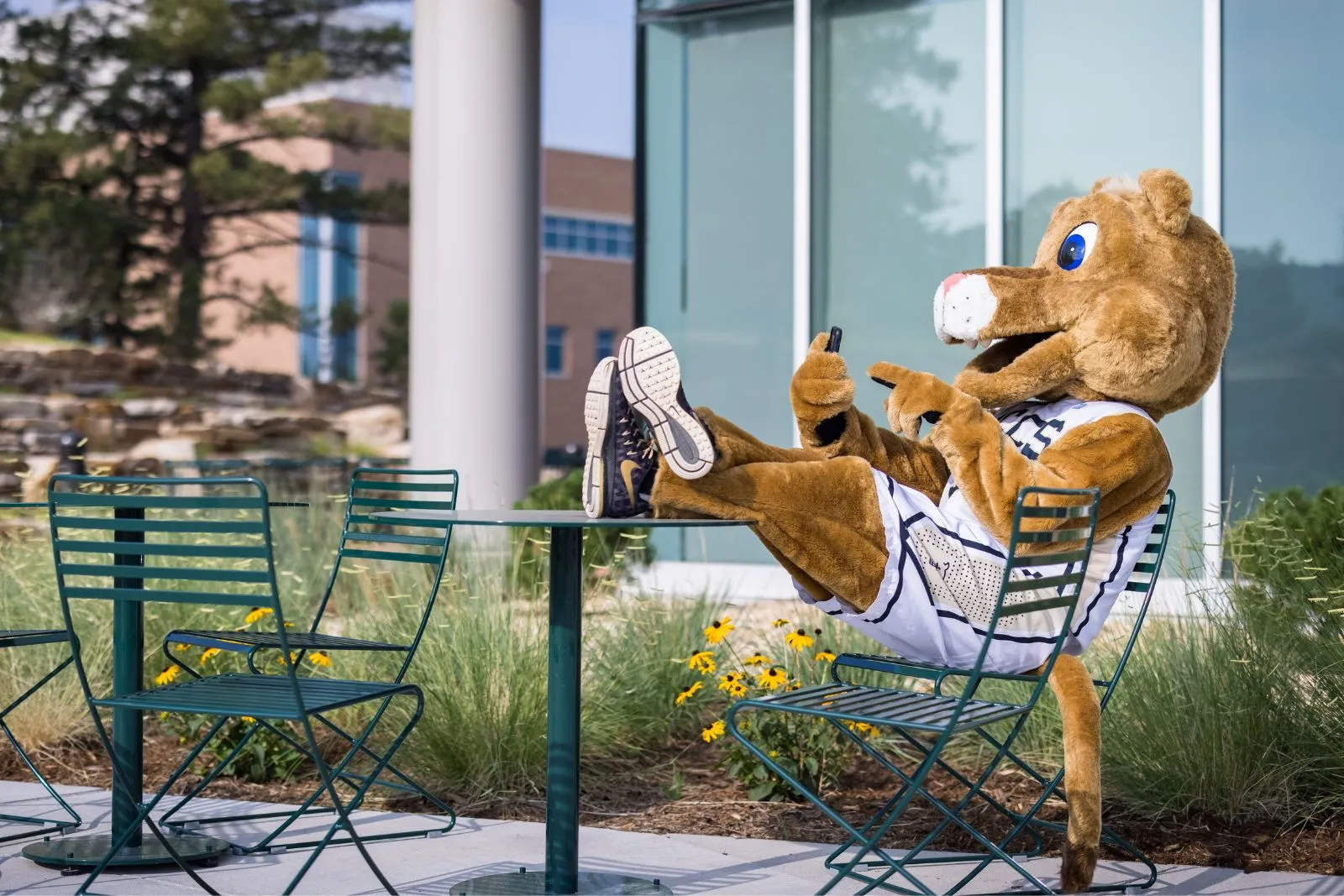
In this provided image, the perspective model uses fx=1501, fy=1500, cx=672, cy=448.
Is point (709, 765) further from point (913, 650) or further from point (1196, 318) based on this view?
point (1196, 318)

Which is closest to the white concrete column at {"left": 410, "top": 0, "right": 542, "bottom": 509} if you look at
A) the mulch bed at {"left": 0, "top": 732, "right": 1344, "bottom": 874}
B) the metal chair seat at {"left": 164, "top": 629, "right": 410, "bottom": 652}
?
the mulch bed at {"left": 0, "top": 732, "right": 1344, "bottom": 874}

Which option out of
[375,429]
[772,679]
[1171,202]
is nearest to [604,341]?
[375,429]

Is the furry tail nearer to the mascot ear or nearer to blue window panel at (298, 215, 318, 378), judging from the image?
the mascot ear

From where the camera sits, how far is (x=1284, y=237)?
319 inches

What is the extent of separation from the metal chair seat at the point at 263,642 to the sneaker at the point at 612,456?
3.09ft

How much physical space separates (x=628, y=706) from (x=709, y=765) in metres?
0.32

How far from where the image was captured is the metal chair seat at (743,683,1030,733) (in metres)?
2.74

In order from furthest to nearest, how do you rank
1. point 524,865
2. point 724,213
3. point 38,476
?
point 38,476, point 724,213, point 524,865

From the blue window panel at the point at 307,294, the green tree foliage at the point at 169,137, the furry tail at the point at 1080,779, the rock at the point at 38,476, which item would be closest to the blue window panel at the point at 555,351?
the blue window panel at the point at 307,294

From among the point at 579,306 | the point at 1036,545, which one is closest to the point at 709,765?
the point at 1036,545

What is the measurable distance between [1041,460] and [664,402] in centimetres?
82

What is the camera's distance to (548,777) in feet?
10.2

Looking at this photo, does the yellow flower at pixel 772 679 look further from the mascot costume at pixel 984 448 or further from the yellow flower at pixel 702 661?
the mascot costume at pixel 984 448

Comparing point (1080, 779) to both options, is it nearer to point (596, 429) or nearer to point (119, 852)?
point (596, 429)
